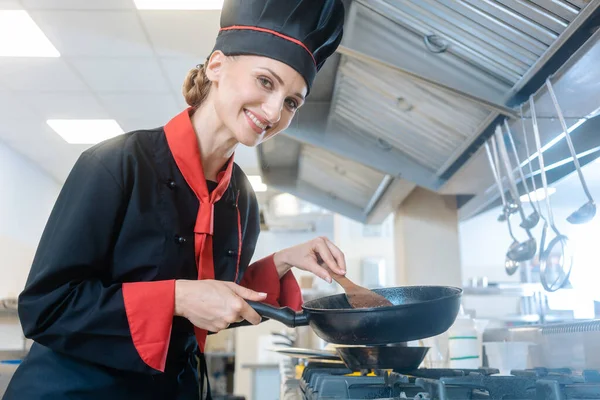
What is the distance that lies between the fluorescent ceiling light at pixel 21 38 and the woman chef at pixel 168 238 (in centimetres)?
207

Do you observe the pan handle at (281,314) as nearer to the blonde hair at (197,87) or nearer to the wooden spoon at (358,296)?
the wooden spoon at (358,296)

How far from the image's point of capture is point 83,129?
3898 millimetres

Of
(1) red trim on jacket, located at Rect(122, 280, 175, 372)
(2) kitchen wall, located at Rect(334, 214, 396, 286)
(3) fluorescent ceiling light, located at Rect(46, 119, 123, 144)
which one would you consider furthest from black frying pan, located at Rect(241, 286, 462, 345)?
(2) kitchen wall, located at Rect(334, 214, 396, 286)

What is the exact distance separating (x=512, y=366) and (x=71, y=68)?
2.79 meters

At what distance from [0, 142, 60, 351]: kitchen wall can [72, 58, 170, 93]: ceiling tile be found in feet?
3.98

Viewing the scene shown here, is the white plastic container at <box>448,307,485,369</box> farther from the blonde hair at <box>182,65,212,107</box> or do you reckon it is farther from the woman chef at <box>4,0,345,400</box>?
the blonde hair at <box>182,65,212,107</box>

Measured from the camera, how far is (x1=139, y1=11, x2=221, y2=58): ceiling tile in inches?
100

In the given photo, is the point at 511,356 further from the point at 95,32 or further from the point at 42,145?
the point at 42,145

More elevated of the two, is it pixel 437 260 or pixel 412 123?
pixel 412 123

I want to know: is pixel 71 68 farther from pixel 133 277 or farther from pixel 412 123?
pixel 133 277

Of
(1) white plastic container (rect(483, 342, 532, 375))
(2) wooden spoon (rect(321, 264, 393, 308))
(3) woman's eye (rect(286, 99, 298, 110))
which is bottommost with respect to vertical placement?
(1) white plastic container (rect(483, 342, 532, 375))

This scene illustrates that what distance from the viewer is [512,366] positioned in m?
1.39

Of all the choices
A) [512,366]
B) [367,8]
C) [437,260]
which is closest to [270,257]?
[367,8]

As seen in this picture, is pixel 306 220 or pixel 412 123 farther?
pixel 306 220
